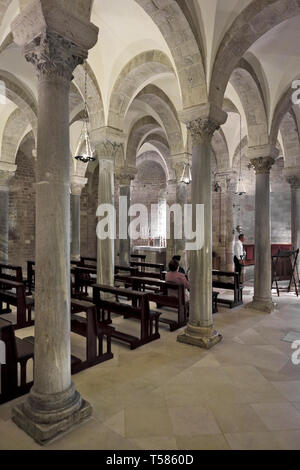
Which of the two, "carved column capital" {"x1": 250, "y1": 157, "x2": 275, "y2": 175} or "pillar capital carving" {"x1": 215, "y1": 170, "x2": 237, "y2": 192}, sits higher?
"pillar capital carving" {"x1": 215, "y1": 170, "x2": 237, "y2": 192}

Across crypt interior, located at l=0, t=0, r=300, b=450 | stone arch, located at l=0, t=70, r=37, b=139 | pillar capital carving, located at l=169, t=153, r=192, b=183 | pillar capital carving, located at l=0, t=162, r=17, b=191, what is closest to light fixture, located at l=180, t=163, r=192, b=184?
crypt interior, located at l=0, t=0, r=300, b=450

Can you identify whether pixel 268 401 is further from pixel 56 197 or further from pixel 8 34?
pixel 8 34

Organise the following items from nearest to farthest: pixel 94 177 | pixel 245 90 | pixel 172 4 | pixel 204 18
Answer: pixel 172 4 → pixel 204 18 → pixel 245 90 → pixel 94 177

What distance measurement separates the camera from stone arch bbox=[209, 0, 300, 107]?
188 inches

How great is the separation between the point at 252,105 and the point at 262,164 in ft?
4.73

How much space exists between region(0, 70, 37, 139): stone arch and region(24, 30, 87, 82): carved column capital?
249 inches

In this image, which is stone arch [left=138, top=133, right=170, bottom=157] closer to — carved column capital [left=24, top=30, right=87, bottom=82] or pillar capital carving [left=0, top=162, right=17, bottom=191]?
pillar capital carving [left=0, top=162, right=17, bottom=191]

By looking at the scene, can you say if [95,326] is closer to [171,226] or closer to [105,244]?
[105,244]

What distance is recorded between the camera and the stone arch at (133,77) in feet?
22.2

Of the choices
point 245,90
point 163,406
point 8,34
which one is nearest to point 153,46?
point 245,90

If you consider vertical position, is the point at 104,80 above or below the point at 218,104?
above

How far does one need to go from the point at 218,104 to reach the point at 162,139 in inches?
425

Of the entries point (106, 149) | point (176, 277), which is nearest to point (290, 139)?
point (106, 149)

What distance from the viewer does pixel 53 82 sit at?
9.83ft
